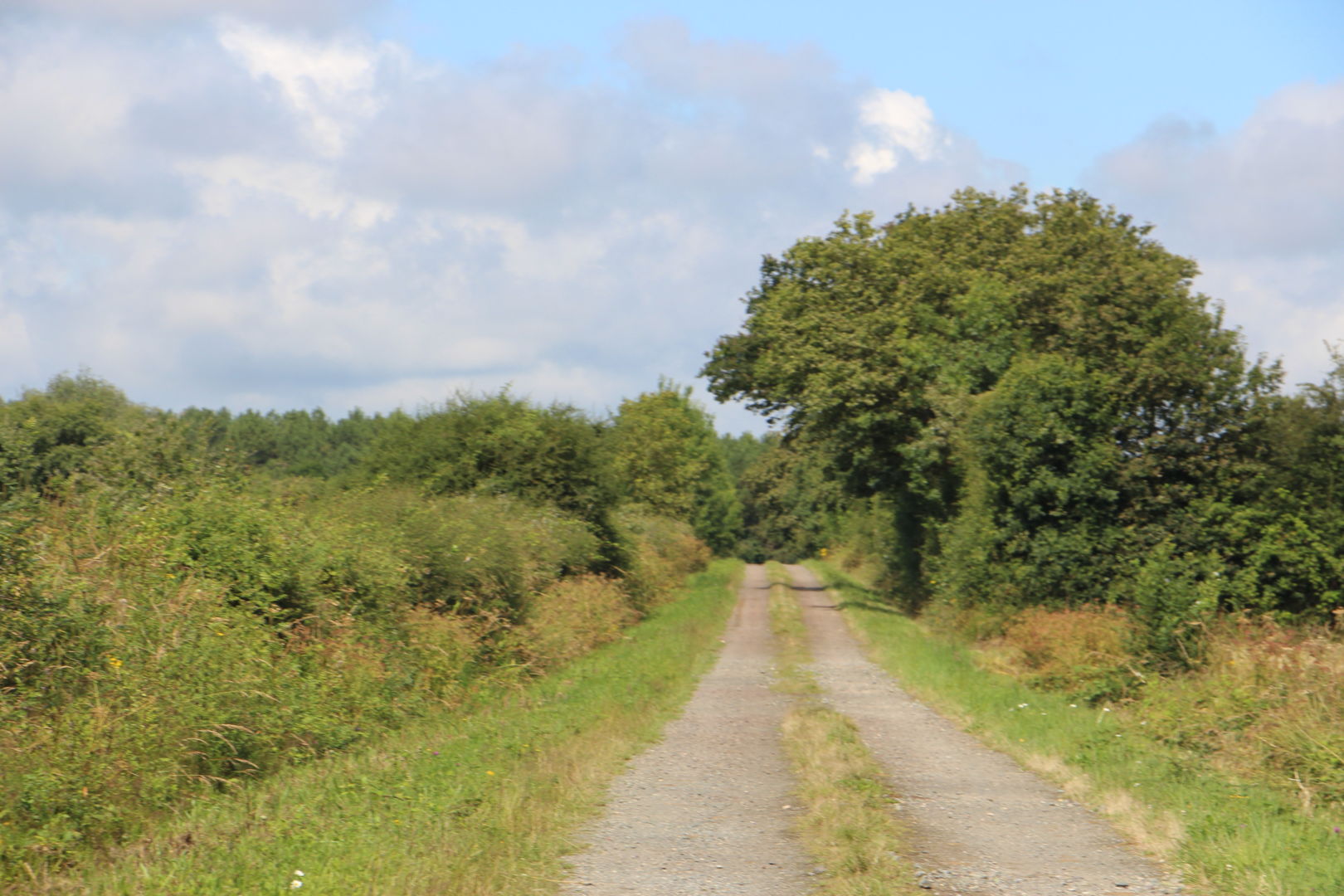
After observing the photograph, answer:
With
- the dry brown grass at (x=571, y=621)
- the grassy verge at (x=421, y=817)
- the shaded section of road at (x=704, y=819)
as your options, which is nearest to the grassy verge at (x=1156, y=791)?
the shaded section of road at (x=704, y=819)

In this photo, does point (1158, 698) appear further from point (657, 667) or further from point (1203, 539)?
point (657, 667)

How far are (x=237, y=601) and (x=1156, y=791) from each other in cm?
961

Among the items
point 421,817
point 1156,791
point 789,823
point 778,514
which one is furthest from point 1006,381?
point 778,514

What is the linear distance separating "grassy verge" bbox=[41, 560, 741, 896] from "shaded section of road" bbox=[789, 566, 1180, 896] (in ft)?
8.83

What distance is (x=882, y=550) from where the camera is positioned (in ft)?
139

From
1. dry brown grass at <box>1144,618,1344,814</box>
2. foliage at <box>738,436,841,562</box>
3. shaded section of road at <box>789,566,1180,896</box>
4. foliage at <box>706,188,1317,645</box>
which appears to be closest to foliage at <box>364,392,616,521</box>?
foliage at <box>706,188,1317,645</box>

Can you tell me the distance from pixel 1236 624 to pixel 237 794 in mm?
13029

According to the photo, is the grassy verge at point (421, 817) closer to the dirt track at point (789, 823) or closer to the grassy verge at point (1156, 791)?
the dirt track at point (789, 823)

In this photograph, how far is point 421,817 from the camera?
771cm

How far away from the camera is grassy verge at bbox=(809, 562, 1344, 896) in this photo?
266 inches

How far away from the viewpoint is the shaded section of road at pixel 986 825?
677cm

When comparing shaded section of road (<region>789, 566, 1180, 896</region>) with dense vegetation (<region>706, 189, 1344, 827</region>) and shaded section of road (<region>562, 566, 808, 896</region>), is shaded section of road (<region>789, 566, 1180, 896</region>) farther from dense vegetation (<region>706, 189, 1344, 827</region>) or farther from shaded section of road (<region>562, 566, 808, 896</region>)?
dense vegetation (<region>706, 189, 1344, 827</region>)

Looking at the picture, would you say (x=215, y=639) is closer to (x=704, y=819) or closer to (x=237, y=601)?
(x=237, y=601)

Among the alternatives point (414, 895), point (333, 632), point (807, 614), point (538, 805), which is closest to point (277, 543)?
point (333, 632)
